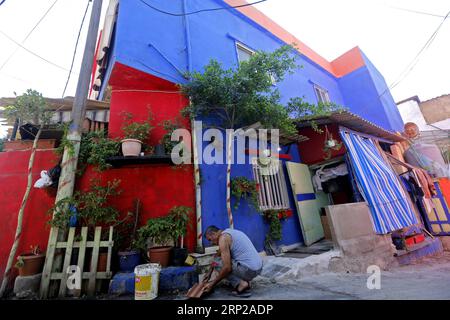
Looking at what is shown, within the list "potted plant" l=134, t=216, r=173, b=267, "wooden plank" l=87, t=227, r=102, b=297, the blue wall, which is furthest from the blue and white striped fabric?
"wooden plank" l=87, t=227, r=102, b=297

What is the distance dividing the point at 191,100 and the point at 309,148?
448 centimetres

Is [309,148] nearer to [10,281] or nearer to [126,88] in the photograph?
[126,88]

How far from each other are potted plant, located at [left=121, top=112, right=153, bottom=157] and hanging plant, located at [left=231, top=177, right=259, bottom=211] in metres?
2.30

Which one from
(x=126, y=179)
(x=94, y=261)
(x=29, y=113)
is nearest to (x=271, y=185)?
(x=126, y=179)

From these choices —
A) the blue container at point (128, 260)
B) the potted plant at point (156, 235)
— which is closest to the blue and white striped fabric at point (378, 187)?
the potted plant at point (156, 235)

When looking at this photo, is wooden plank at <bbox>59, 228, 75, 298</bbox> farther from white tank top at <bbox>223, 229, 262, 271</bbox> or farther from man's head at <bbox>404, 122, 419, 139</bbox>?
man's head at <bbox>404, 122, 419, 139</bbox>

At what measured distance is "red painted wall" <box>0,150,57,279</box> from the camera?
3.93 metres

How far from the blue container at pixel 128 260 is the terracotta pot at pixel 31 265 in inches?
50.6

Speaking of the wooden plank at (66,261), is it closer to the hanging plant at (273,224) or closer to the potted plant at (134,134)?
the potted plant at (134,134)

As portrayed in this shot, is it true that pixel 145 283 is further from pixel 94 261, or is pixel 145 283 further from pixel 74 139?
pixel 74 139

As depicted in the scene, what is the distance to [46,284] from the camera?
3404 millimetres

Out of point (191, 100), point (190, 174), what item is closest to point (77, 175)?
point (190, 174)

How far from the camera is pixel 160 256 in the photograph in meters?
3.73

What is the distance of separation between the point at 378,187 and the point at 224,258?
5.34 m
